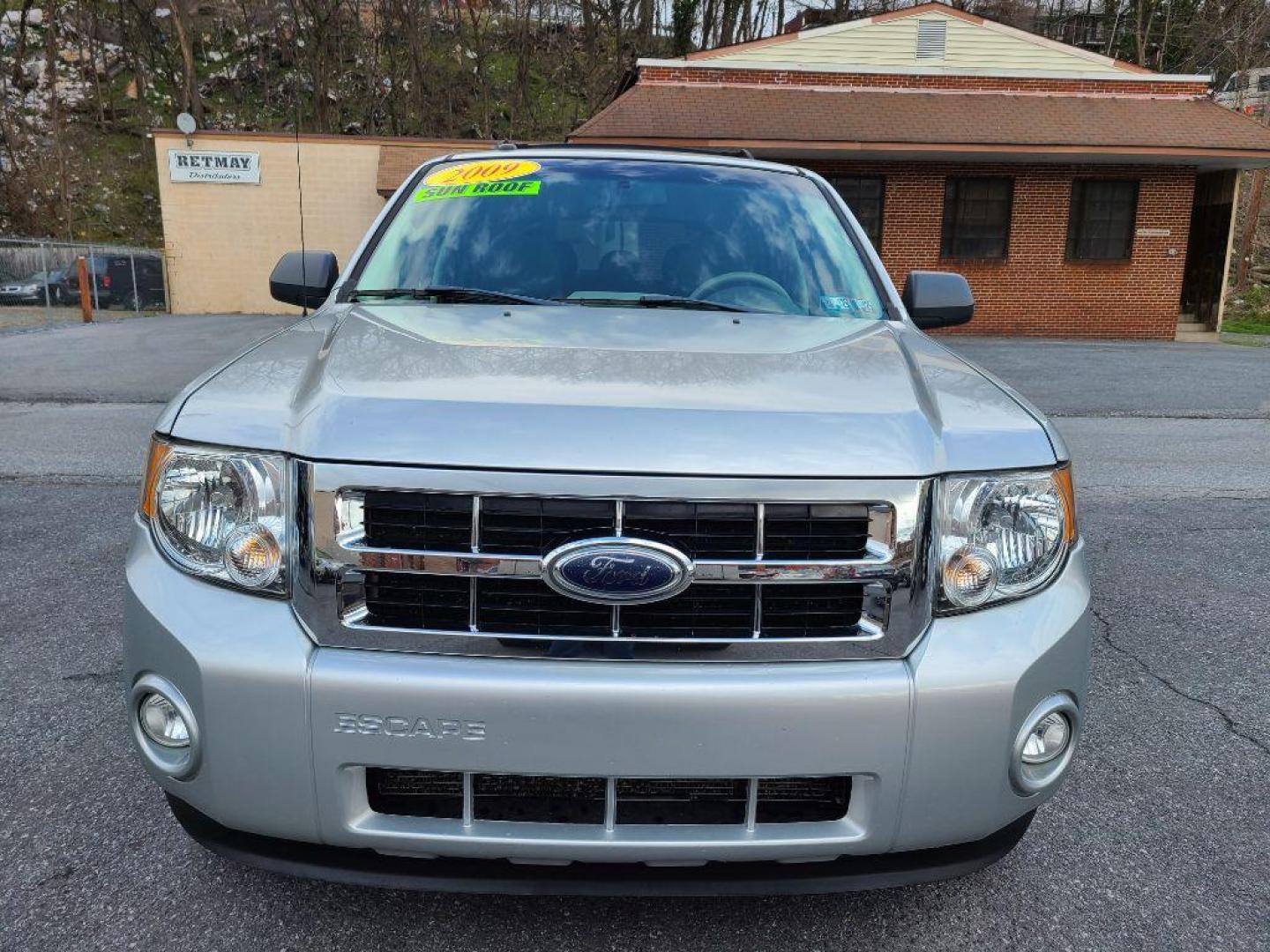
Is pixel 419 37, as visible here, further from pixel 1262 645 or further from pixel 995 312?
pixel 1262 645

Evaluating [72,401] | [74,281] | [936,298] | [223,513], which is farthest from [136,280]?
[223,513]

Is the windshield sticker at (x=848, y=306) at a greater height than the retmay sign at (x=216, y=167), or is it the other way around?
the retmay sign at (x=216, y=167)

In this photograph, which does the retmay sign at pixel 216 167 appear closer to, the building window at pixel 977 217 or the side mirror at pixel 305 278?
the building window at pixel 977 217

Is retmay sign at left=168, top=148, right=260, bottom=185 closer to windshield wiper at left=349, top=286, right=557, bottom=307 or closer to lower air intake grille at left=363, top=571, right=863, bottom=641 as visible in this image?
windshield wiper at left=349, top=286, right=557, bottom=307

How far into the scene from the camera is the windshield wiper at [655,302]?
268 cm

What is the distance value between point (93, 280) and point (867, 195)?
17.1 m

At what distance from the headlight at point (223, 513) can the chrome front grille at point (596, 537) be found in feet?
0.24

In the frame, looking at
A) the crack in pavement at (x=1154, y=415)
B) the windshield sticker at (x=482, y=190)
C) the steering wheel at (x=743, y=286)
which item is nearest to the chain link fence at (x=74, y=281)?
the crack in pavement at (x=1154, y=415)

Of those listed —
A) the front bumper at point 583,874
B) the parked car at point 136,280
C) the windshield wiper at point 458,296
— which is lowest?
the parked car at point 136,280

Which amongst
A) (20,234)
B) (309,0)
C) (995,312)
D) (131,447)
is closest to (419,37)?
(309,0)

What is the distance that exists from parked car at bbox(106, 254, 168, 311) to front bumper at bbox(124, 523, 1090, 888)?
23.3 m

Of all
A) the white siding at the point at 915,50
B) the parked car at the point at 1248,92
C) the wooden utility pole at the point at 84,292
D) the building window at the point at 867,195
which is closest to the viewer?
the building window at the point at 867,195

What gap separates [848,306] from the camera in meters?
2.80

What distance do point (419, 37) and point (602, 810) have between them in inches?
1476
